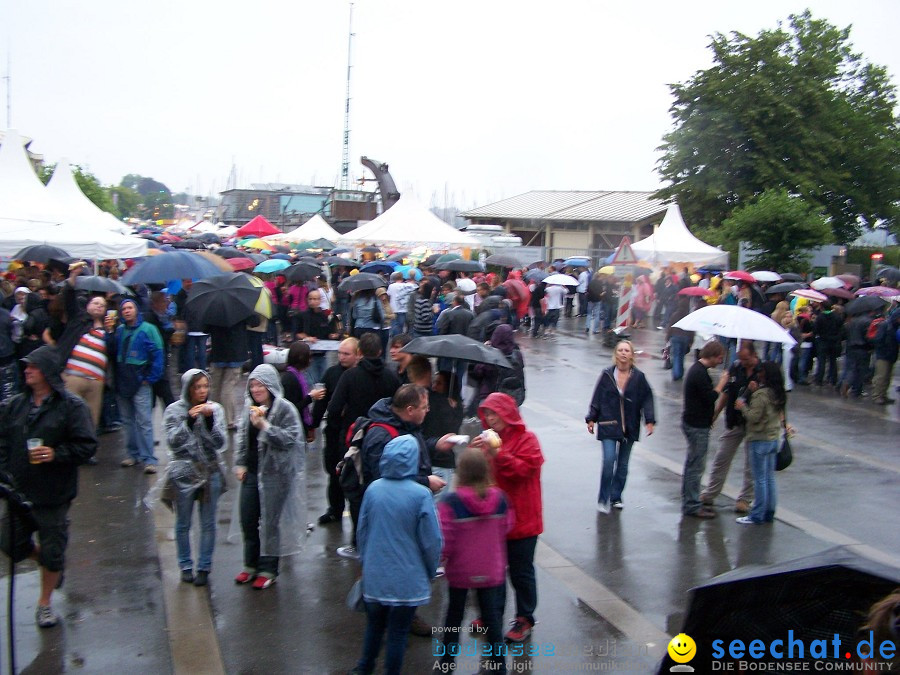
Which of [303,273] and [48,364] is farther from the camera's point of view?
[303,273]

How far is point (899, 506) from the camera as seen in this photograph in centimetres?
895

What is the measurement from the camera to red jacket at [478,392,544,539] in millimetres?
5523

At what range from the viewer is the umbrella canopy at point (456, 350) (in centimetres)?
719

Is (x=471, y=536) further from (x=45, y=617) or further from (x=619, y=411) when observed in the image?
(x=619, y=411)

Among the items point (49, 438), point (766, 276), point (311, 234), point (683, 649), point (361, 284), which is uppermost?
point (311, 234)

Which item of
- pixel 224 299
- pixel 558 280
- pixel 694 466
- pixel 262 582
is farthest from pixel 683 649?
pixel 558 280

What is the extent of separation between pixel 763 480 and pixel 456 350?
10.6 feet

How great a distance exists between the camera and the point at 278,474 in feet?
20.9

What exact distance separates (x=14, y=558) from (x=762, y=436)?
6184 mm

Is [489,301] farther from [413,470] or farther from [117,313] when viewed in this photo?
[413,470]

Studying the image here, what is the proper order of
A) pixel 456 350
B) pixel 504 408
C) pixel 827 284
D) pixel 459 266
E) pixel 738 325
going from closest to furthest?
pixel 504 408, pixel 456 350, pixel 738 325, pixel 827 284, pixel 459 266

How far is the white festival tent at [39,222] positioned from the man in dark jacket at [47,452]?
13.5 metres

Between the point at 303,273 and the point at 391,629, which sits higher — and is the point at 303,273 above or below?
above

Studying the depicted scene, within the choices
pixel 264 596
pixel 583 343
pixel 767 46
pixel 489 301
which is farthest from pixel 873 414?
pixel 767 46
